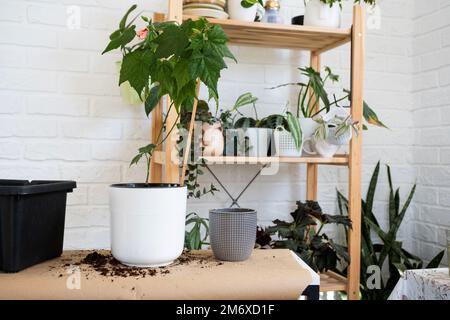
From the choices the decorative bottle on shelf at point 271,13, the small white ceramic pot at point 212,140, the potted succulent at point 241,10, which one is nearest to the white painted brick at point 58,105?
the small white ceramic pot at point 212,140

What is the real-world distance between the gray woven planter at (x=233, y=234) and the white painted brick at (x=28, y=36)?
1.14 meters

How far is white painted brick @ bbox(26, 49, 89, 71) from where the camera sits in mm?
1574

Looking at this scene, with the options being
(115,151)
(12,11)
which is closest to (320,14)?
(115,151)

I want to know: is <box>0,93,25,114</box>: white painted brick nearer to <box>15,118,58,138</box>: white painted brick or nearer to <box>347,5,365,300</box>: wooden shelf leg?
<box>15,118,58,138</box>: white painted brick

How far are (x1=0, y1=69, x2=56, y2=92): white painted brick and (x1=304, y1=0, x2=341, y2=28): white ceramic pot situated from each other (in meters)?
0.99

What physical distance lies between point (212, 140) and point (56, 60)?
0.70m

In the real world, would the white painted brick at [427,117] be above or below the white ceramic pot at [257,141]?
above

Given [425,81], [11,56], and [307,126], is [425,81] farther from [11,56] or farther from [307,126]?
[11,56]

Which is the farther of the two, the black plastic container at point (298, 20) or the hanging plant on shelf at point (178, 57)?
the black plastic container at point (298, 20)

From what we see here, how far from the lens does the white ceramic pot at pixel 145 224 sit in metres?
0.74

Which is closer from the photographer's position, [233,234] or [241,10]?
[233,234]

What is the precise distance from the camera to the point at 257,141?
148cm

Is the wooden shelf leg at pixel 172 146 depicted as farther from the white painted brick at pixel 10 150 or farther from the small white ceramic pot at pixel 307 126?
the white painted brick at pixel 10 150

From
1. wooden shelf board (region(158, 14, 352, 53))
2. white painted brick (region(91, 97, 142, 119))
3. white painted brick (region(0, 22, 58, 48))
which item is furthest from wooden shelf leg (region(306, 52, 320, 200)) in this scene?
white painted brick (region(0, 22, 58, 48))
